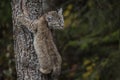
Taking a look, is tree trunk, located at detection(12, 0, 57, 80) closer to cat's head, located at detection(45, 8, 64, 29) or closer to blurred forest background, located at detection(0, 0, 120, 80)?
cat's head, located at detection(45, 8, 64, 29)

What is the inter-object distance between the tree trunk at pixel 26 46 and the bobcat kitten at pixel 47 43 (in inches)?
3.7

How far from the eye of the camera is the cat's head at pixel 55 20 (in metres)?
5.27

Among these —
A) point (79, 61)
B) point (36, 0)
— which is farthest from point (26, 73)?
point (79, 61)

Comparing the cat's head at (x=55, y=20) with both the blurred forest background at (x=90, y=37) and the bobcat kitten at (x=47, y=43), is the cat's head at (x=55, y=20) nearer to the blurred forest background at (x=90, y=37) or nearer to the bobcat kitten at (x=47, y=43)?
the bobcat kitten at (x=47, y=43)

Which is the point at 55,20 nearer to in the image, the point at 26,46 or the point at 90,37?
the point at 26,46

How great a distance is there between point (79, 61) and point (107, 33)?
2.78 meters

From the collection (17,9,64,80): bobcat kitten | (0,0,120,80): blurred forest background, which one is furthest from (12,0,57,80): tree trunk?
Result: (0,0,120,80): blurred forest background

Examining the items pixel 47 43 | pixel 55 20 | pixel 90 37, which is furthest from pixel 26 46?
pixel 90 37

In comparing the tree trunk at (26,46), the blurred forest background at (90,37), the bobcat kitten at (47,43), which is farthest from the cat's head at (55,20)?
the blurred forest background at (90,37)

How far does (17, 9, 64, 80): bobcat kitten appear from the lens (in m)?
5.28

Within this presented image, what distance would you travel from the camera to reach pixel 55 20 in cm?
530

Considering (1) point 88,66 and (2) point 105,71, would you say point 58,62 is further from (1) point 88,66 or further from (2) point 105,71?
(1) point 88,66

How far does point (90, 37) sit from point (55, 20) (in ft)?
16.0

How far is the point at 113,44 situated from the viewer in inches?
426
